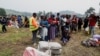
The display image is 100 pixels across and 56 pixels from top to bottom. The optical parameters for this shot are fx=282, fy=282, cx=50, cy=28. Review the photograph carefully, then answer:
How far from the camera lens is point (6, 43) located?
17.4 m

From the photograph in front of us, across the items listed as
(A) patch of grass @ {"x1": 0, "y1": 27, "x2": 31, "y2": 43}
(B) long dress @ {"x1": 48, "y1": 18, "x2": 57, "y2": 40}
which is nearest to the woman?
(B) long dress @ {"x1": 48, "y1": 18, "x2": 57, "y2": 40}

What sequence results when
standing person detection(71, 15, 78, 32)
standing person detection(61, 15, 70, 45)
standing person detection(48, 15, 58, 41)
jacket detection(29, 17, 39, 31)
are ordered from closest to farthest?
jacket detection(29, 17, 39, 31) → standing person detection(61, 15, 70, 45) → standing person detection(48, 15, 58, 41) → standing person detection(71, 15, 78, 32)

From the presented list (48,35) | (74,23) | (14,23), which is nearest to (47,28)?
(48,35)

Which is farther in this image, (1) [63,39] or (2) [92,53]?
(1) [63,39]

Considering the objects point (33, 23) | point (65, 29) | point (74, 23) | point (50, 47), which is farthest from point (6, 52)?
point (74, 23)

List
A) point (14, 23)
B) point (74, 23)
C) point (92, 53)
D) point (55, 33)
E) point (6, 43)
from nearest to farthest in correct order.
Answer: point (92, 53)
point (6, 43)
point (55, 33)
point (74, 23)
point (14, 23)

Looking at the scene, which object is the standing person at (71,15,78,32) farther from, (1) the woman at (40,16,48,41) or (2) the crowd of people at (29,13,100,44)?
(1) the woman at (40,16,48,41)

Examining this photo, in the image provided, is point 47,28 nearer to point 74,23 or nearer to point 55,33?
point 55,33

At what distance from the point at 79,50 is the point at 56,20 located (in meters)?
3.50

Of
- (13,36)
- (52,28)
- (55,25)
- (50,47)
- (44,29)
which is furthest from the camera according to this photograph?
(13,36)

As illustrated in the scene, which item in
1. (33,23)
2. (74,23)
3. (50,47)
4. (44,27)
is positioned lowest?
(74,23)

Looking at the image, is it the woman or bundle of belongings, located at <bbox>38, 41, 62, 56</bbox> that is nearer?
bundle of belongings, located at <bbox>38, 41, 62, 56</bbox>

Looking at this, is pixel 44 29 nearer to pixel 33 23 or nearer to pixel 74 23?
pixel 33 23

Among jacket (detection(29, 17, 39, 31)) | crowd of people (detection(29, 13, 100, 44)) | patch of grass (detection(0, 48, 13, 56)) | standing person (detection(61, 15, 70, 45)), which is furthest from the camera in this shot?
standing person (detection(61, 15, 70, 45))
